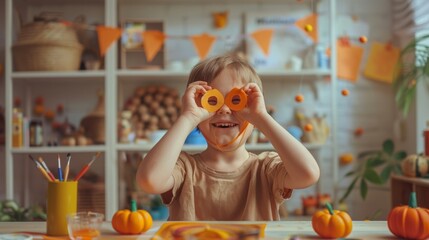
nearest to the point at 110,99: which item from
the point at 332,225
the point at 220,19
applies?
the point at 220,19

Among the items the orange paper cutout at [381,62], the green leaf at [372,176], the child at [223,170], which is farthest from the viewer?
the orange paper cutout at [381,62]

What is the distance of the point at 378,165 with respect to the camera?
3232 millimetres

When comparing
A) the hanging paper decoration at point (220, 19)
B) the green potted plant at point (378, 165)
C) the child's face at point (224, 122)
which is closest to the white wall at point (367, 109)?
the green potted plant at point (378, 165)

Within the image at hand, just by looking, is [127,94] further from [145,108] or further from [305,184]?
[305,184]

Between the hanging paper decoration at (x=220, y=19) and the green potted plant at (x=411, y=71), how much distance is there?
47.3 inches

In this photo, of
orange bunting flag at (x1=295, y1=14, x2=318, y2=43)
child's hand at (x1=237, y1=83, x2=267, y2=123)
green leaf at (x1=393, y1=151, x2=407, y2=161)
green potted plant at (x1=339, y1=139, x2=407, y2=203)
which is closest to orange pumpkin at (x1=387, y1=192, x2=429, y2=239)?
child's hand at (x1=237, y1=83, x2=267, y2=123)

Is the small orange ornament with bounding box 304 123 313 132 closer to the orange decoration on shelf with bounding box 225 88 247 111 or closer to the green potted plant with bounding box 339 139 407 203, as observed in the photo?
the green potted plant with bounding box 339 139 407 203

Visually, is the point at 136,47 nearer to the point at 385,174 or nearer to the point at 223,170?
the point at 385,174

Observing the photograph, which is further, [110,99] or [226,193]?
[110,99]

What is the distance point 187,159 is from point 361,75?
2408mm

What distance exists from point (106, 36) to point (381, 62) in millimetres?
1882

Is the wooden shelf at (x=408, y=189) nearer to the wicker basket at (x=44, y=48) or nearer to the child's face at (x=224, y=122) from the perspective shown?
the child's face at (x=224, y=122)

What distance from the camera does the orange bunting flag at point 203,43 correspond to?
329cm

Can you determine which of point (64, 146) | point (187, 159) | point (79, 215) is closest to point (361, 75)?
point (64, 146)
